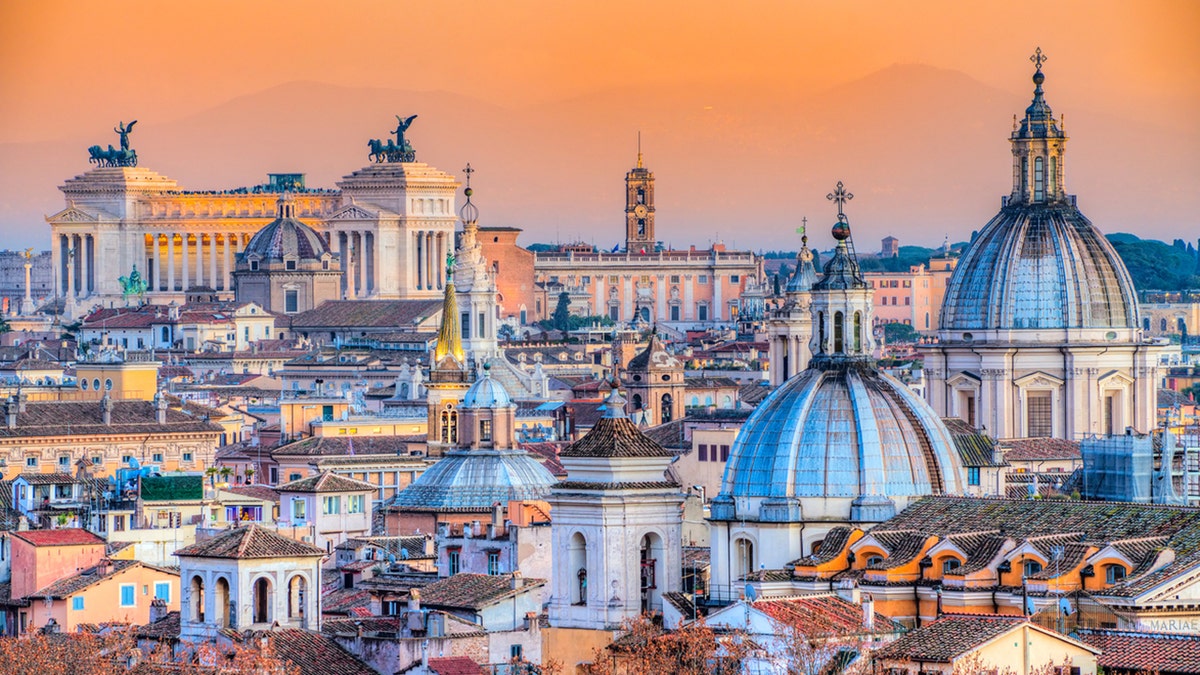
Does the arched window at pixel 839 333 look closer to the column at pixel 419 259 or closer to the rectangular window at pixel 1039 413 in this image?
the rectangular window at pixel 1039 413

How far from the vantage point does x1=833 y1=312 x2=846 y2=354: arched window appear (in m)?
44.2

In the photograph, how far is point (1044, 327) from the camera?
6362 centimetres

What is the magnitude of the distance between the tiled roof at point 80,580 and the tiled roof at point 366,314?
62.9 meters

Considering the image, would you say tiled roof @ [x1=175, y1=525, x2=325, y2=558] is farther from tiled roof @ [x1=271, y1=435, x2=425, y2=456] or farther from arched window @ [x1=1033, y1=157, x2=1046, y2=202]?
tiled roof @ [x1=271, y1=435, x2=425, y2=456]

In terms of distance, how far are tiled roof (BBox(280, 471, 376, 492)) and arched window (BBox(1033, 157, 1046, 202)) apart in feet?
37.6

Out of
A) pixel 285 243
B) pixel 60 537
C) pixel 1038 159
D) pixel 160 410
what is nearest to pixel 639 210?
pixel 285 243

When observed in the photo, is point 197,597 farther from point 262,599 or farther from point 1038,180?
point 1038,180

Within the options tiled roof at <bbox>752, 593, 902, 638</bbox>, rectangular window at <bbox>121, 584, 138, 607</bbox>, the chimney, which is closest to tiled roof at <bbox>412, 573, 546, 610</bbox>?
rectangular window at <bbox>121, 584, 138, 607</bbox>

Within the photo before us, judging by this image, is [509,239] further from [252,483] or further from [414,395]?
[252,483]

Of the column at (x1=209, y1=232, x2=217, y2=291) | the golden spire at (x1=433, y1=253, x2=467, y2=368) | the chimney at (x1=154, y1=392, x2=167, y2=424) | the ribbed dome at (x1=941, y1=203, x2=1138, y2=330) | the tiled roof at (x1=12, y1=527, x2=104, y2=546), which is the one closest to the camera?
the tiled roof at (x1=12, y1=527, x2=104, y2=546)

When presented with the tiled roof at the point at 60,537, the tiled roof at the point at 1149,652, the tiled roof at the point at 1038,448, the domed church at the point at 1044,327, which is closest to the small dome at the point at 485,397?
the tiled roof at the point at 1038,448

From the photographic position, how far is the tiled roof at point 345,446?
72.1 metres

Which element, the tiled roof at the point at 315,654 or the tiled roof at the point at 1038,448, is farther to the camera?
the tiled roof at the point at 1038,448

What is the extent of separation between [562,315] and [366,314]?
29.3 metres
